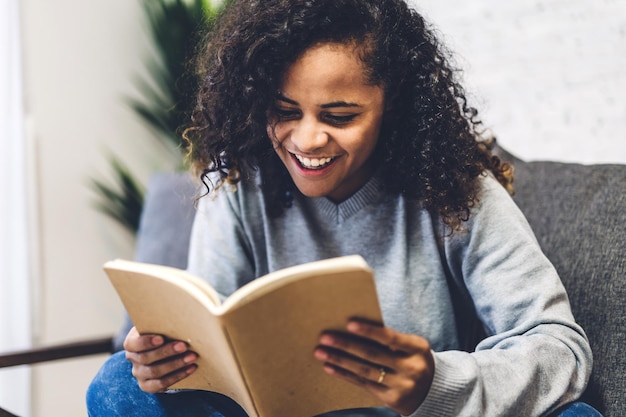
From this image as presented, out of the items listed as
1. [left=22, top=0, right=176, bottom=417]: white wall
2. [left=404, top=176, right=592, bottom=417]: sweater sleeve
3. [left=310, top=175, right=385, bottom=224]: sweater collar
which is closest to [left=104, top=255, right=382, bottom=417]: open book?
[left=404, top=176, right=592, bottom=417]: sweater sleeve

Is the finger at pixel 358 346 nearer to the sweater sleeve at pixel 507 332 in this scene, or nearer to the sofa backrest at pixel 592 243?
the sweater sleeve at pixel 507 332

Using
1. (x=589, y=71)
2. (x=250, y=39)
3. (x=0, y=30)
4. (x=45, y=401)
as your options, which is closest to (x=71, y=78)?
(x=0, y=30)

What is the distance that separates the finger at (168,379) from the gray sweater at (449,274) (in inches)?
12.4

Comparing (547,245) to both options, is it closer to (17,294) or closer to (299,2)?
(299,2)

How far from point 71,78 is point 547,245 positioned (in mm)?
1680

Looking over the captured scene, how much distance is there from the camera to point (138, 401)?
1079 millimetres

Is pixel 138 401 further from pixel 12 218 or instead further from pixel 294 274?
pixel 12 218

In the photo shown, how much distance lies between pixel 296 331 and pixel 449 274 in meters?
0.45

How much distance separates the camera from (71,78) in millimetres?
2363

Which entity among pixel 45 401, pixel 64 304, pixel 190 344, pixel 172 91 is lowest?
pixel 45 401

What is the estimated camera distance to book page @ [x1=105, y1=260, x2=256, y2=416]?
0.87 metres

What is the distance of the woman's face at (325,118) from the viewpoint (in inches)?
42.7

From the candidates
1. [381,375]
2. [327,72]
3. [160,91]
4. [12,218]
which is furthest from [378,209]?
[160,91]

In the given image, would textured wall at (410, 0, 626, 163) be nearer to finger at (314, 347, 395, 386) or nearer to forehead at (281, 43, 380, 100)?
forehead at (281, 43, 380, 100)
